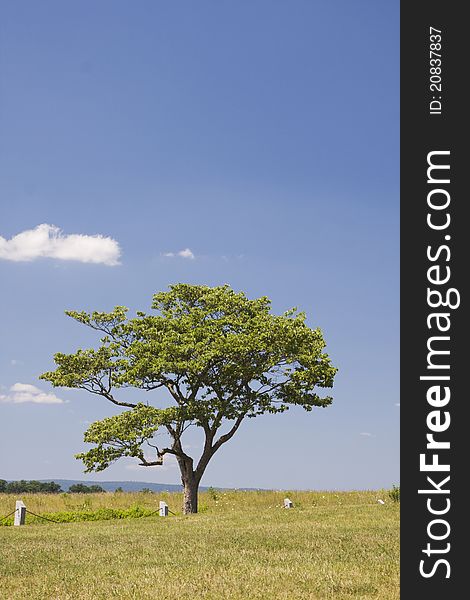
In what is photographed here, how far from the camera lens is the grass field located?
12297 mm

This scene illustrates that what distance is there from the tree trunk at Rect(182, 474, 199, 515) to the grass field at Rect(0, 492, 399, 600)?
27.1ft

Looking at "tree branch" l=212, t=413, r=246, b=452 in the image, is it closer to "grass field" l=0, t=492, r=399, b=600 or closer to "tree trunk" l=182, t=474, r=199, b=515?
"tree trunk" l=182, t=474, r=199, b=515

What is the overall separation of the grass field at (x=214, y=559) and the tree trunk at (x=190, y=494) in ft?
27.1

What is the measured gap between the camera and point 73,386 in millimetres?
38344

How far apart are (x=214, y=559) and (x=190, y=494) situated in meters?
23.2

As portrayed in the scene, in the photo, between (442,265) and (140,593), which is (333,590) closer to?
(140,593)

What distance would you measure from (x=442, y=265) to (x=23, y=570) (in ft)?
38.4

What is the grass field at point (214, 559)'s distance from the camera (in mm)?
12297

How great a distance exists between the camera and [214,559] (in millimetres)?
15562

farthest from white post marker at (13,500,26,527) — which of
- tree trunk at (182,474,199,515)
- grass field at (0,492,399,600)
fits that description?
tree trunk at (182,474,199,515)

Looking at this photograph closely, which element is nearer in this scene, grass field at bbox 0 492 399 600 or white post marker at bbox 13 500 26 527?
grass field at bbox 0 492 399 600

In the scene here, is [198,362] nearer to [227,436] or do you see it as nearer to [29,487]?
[227,436]

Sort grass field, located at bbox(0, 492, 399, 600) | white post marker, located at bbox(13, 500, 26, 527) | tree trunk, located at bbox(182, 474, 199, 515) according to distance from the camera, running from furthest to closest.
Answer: tree trunk, located at bbox(182, 474, 199, 515) → white post marker, located at bbox(13, 500, 26, 527) → grass field, located at bbox(0, 492, 399, 600)

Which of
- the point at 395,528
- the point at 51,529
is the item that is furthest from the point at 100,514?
the point at 395,528
